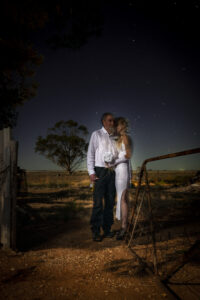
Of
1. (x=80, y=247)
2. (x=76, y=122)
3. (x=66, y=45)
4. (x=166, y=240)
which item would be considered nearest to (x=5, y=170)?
(x=80, y=247)

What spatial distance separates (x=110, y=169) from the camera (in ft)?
12.6

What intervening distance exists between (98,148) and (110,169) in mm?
458

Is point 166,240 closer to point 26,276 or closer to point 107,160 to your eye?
point 107,160

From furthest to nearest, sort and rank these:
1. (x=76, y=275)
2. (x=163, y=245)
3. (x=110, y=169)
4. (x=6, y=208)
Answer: (x=110, y=169), (x=163, y=245), (x=6, y=208), (x=76, y=275)

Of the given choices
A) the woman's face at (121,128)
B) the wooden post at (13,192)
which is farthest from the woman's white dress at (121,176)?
the wooden post at (13,192)

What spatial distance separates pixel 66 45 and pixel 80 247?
6846 millimetres

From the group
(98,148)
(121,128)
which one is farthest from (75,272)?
(121,128)

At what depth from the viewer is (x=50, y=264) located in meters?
2.73

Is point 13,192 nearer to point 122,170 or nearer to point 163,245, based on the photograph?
point 122,170

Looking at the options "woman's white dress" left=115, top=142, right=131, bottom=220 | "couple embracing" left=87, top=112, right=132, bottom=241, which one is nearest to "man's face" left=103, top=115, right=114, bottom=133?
"couple embracing" left=87, top=112, right=132, bottom=241

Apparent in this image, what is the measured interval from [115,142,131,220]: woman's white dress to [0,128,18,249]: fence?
5.82 ft

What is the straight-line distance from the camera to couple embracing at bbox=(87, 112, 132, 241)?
376cm

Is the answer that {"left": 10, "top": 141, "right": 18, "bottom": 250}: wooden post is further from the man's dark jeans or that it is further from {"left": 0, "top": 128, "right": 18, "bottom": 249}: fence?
the man's dark jeans

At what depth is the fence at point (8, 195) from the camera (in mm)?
3236
